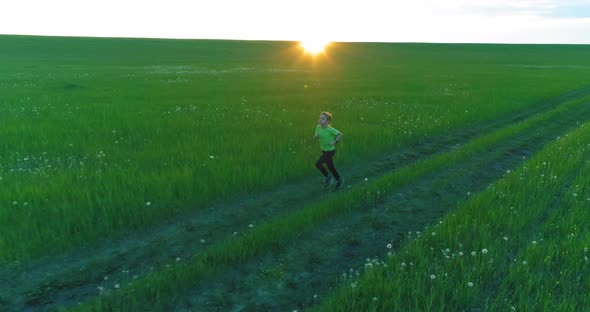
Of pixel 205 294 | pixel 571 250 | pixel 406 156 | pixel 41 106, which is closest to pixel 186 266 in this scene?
pixel 205 294

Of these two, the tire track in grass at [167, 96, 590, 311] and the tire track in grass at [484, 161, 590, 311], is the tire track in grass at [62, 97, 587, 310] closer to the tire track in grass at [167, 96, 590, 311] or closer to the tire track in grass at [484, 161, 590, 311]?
the tire track in grass at [167, 96, 590, 311]

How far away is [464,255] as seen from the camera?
5.06 metres

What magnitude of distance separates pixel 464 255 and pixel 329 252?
2.01 metres

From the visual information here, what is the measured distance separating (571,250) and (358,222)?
322cm

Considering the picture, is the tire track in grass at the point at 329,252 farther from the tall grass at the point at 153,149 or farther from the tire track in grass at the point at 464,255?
the tall grass at the point at 153,149

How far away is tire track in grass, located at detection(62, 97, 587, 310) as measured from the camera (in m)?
4.41

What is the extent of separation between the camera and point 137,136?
1168 cm

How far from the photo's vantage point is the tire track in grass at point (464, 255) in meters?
4.20

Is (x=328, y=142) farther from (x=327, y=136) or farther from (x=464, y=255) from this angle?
(x=464, y=255)

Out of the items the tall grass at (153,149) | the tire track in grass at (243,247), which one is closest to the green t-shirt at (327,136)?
the tall grass at (153,149)

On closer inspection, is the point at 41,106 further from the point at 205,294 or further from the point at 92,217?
the point at 205,294

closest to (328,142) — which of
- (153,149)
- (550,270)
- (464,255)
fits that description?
(464,255)

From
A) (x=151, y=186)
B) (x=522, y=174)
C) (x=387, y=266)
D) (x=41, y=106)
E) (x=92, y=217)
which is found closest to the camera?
(x=387, y=266)

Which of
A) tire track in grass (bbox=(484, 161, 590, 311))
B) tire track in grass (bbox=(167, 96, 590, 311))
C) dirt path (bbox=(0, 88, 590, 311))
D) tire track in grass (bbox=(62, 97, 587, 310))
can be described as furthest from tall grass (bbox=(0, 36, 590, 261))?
tire track in grass (bbox=(484, 161, 590, 311))
